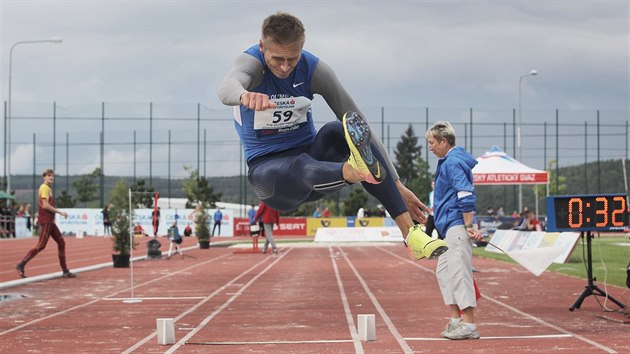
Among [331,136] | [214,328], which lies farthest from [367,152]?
[214,328]

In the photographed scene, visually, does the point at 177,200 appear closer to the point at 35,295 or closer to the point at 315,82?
the point at 35,295

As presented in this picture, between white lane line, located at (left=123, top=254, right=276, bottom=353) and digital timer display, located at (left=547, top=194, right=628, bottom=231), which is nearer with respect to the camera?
white lane line, located at (left=123, top=254, right=276, bottom=353)

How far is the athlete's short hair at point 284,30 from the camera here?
11.6 feet

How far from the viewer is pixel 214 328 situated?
337 inches

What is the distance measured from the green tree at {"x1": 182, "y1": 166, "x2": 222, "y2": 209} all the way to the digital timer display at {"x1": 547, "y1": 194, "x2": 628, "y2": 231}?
33.0 metres

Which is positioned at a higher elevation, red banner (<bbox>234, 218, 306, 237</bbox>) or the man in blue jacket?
the man in blue jacket

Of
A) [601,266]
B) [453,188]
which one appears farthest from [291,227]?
[453,188]

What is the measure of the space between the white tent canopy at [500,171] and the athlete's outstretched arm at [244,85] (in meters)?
16.6

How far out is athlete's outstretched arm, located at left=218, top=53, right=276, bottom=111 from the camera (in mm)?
3098

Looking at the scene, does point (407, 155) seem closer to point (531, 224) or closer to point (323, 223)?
point (323, 223)

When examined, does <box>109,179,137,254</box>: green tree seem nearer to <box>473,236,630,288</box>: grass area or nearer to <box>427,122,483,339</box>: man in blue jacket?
<box>473,236,630,288</box>: grass area

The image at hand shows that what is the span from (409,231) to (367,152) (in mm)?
792

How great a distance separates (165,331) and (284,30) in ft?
14.5

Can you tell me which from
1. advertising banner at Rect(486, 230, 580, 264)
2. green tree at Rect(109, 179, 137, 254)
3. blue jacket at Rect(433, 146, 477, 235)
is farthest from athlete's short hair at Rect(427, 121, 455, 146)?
green tree at Rect(109, 179, 137, 254)
